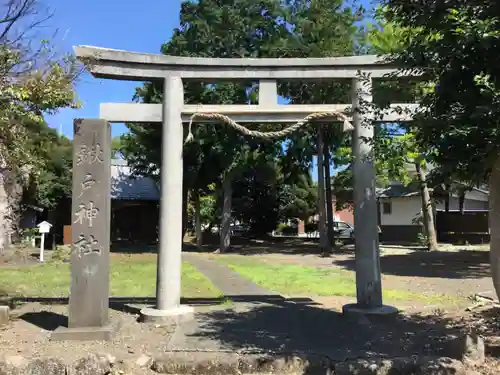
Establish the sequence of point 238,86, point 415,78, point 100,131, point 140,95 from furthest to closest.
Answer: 1. point 140,95
2. point 238,86
3. point 100,131
4. point 415,78

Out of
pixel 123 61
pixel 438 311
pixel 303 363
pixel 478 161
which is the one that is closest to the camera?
pixel 478 161

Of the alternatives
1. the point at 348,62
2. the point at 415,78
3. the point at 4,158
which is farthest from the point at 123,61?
the point at 415,78

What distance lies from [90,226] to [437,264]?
14.8m

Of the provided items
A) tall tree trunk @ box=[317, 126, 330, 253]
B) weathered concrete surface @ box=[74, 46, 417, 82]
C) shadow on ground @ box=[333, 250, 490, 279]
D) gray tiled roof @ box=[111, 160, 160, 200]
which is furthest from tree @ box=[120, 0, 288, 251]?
weathered concrete surface @ box=[74, 46, 417, 82]

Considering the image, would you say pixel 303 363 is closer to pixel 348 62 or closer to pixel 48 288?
pixel 348 62

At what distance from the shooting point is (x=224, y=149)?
23625 millimetres

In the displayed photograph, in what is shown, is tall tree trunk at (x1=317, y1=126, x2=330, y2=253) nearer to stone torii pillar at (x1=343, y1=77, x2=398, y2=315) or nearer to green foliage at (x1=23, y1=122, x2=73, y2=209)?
green foliage at (x1=23, y1=122, x2=73, y2=209)

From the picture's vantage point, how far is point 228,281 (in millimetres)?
14055

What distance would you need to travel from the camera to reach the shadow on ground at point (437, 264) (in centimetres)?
1556

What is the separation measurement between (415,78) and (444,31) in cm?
102

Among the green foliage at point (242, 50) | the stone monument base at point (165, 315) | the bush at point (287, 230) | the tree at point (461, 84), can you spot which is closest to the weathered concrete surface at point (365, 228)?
the tree at point (461, 84)

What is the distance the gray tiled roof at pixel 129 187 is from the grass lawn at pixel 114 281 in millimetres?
12968

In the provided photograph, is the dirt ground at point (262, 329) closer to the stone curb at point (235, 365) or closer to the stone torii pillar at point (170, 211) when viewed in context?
the stone curb at point (235, 365)

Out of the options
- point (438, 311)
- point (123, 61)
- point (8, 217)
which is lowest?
point (438, 311)
